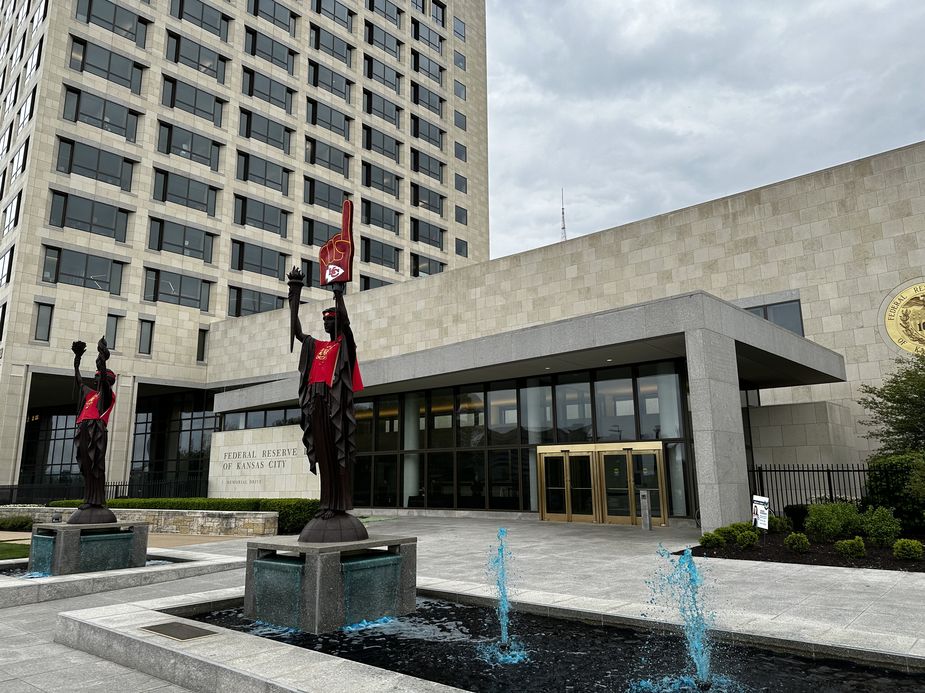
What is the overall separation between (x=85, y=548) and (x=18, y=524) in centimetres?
1672

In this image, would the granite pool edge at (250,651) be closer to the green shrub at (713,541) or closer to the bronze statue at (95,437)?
the bronze statue at (95,437)

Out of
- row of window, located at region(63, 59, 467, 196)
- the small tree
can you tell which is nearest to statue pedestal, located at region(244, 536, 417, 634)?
the small tree

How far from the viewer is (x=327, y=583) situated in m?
7.79

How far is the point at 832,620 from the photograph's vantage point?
7961 mm

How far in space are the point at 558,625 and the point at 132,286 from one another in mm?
37337

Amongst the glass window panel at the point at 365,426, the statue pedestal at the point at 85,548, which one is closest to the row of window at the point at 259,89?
the glass window panel at the point at 365,426

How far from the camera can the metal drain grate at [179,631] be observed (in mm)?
6879

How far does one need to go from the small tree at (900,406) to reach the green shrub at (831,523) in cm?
490

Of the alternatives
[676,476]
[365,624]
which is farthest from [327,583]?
[676,476]

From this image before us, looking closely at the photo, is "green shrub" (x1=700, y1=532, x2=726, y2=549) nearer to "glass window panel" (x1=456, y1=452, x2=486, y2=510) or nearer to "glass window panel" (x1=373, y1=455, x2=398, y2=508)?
"glass window panel" (x1=456, y1=452, x2=486, y2=510)

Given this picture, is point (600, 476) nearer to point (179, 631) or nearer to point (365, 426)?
point (365, 426)

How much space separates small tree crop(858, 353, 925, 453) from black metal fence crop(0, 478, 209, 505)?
110 ft

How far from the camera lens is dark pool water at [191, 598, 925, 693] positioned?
580 cm

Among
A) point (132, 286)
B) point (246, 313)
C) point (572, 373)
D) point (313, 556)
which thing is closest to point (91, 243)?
point (132, 286)
